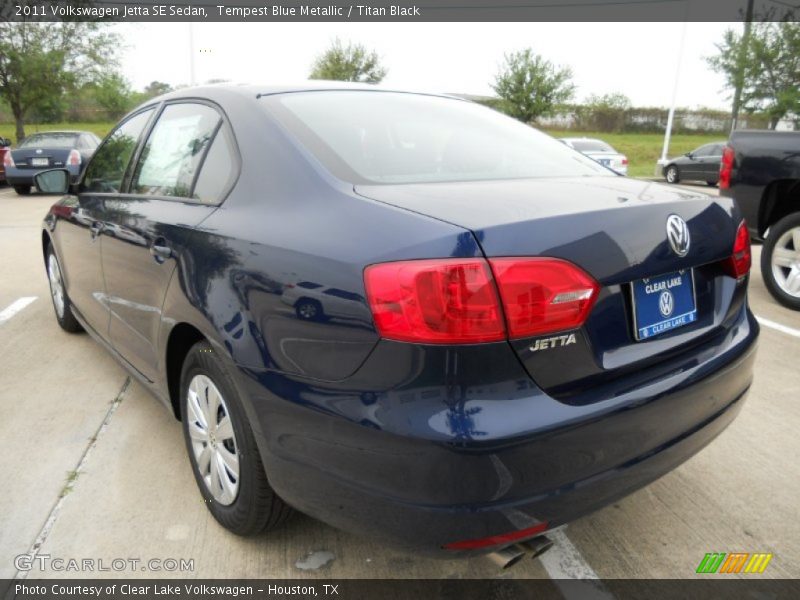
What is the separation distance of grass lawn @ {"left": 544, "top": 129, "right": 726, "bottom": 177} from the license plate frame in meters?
25.1

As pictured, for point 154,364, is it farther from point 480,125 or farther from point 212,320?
point 480,125

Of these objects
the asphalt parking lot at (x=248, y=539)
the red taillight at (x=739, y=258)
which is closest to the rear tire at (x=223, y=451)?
the asphalt parking lot at (x=248, y=539)

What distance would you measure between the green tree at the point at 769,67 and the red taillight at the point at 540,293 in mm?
27521

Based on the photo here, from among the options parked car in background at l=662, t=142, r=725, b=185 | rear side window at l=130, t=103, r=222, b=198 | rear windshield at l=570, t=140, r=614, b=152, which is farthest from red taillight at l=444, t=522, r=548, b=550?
parked car in background at l=662, t=142, r=725, b=185

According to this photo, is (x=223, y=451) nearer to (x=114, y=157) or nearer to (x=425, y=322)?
(x=425, y=322)

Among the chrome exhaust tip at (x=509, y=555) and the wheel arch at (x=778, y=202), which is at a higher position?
the wheel arch at (x=778, y=202)

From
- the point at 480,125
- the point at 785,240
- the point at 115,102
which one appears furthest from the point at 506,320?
the point at 115,102

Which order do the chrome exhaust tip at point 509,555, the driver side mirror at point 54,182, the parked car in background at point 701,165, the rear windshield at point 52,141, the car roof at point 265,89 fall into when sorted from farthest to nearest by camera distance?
1. the parked car in background at point 701,165
2. the rear windshield at point 52,141
3. the driver side mirror at point 54,182
4. the car roof at point 265,89
5. the chrome exhaust tip at point 509,555

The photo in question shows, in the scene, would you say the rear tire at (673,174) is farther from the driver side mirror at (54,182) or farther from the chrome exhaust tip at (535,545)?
the chrome exhaust tip at (535,545)

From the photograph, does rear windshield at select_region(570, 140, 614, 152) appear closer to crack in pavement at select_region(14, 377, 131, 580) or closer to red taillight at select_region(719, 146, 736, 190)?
red taillight at select_region(719, 146, 736, 190)

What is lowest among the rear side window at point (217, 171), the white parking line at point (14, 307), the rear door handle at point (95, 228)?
the white parking line at point (14, 307)

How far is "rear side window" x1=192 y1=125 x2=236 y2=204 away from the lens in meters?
2.18

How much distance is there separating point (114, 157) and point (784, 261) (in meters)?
5.12

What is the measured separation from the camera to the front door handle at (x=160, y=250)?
7.60 feet
